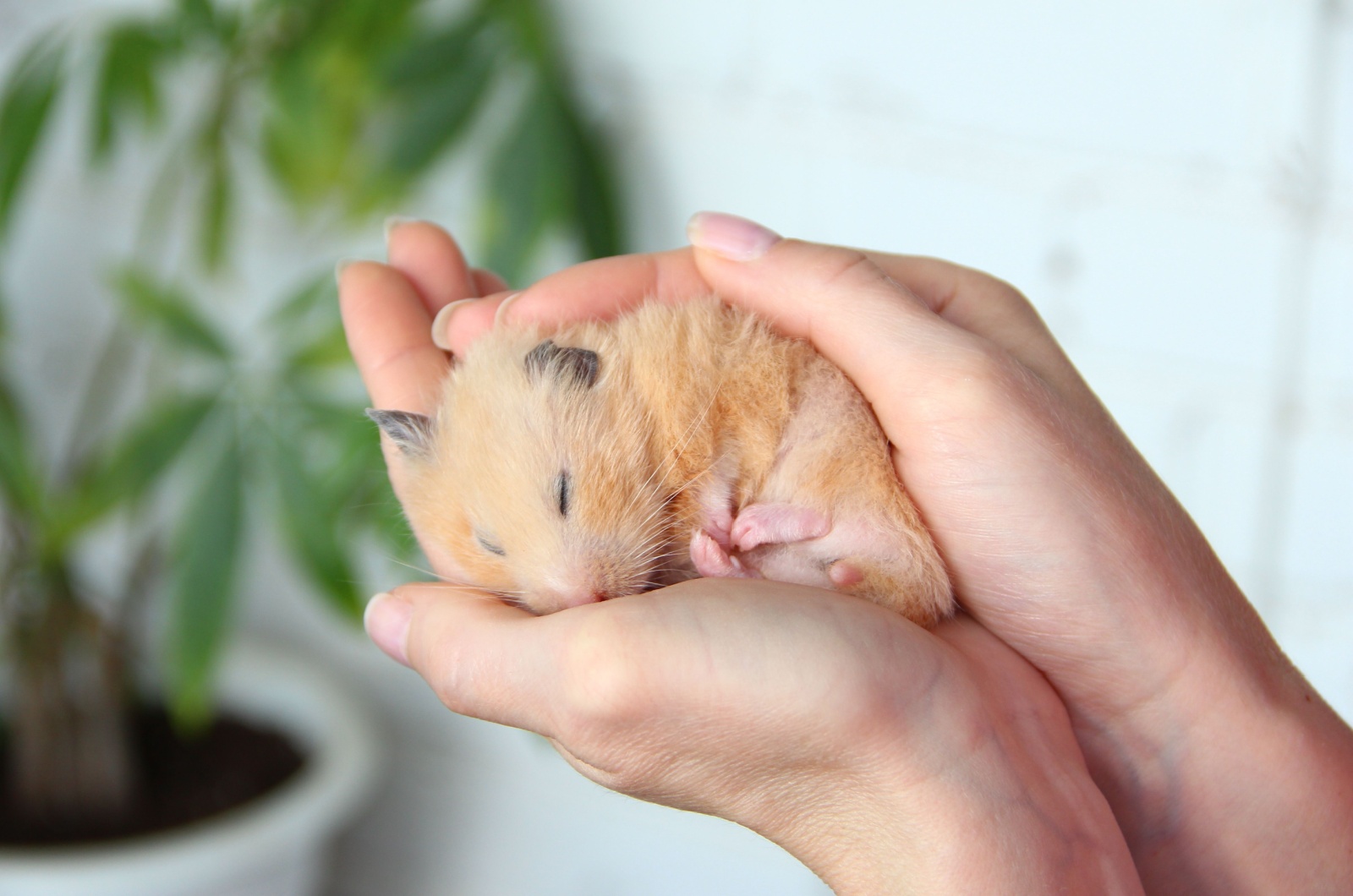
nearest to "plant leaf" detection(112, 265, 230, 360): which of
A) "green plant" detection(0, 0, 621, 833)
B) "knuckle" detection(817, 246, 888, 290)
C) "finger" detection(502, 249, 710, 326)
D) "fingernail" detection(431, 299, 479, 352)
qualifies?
"green plant" detection(0, 0, 621, 833)

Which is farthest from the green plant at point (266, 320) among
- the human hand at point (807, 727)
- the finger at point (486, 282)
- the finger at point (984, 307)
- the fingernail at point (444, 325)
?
the human hand at point (807, 727)

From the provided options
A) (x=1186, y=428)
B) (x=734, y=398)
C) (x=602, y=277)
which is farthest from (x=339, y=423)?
(x=1186, y=428)

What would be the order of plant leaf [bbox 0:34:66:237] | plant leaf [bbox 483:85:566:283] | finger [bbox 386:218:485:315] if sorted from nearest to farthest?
finger [bbox 386:218:485:315] → plant leaf [bbox 483:85:566:283] → plant leaf [bbox 0:34:66:237]

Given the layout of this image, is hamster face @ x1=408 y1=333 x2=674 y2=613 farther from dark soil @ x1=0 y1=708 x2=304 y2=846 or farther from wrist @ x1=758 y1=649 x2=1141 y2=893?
dark soil @ x1=0 y1=708 x2=304 y2=846

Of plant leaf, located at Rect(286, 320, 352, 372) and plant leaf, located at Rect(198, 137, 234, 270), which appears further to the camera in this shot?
plant leaf, located at Rect(198, 137, 234, 270)

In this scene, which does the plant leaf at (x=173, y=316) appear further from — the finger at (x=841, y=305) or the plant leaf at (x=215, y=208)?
the finger at (x=841, y=305)

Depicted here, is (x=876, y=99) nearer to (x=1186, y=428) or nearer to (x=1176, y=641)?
(x=1186, y=428)
